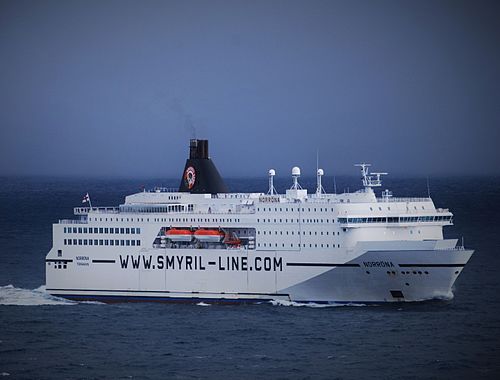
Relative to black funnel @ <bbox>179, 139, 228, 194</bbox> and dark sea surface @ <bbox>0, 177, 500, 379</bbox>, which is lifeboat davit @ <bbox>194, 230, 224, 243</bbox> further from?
black funnel @ <bbox>179, 139, 228, 194</bbox>

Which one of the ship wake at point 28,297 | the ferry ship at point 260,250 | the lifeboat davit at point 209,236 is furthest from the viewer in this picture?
the ship wake at point 28,297

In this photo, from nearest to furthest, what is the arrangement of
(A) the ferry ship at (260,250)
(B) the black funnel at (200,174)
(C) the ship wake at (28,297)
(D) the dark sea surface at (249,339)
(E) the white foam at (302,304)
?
(D) the dark sea surface at (249,339) < (A) the ferry ship at (260,250) < (E) the white foam at (302,304) < (C) the ship wake at (28,297) < (B) the black funnel at (200,174)

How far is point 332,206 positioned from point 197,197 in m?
6.70

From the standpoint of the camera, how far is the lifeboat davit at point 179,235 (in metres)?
45.8

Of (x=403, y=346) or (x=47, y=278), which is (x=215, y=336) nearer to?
(x=403, y=346)

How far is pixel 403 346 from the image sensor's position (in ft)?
122

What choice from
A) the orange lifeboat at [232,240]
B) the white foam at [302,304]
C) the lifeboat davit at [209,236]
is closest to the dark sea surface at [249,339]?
the white foam at [302,304]

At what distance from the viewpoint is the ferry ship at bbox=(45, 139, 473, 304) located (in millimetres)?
43125

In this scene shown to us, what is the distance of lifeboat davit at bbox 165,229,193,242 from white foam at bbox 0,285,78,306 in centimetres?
485

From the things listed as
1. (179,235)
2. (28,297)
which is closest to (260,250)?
(179,235)

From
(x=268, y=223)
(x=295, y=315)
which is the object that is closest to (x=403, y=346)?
(x=295, y=315)

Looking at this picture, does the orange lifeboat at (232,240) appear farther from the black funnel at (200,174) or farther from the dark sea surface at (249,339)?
the black funnel at (200,174)

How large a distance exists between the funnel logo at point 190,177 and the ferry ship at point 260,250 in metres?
0.60

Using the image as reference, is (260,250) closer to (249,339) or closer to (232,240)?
(232,240)
